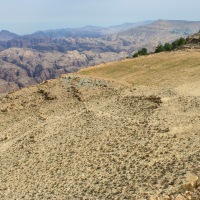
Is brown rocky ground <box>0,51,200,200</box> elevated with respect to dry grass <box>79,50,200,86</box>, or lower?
lower

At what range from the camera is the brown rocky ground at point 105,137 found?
1555 cm

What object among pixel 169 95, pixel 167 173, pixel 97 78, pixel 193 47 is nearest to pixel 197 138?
pixel 167 173

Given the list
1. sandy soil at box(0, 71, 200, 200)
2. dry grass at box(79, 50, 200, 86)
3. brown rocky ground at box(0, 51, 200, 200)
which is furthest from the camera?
dry grass at box(79, 50, 200, 86)

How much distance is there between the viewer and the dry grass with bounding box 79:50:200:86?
33322mm

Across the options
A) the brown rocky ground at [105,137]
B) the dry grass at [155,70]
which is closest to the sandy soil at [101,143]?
the brown rocky ground at [105,137]

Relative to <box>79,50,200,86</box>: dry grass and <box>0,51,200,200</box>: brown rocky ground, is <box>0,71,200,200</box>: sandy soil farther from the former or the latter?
<box>79,50,200,86</box>: dry grass

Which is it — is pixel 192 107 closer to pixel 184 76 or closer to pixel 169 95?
pixel 169 95

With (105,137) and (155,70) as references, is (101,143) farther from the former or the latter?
(155,70)

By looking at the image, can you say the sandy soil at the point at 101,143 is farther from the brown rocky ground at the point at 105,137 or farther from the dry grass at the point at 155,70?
the dry grass at the point at 155,70

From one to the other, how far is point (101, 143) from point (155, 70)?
707 inches

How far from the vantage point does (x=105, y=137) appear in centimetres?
2222

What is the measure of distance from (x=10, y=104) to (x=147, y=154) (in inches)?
732

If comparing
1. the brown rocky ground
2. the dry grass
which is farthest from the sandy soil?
the dry grass

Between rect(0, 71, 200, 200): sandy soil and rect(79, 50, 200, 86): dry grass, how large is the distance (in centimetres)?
255
